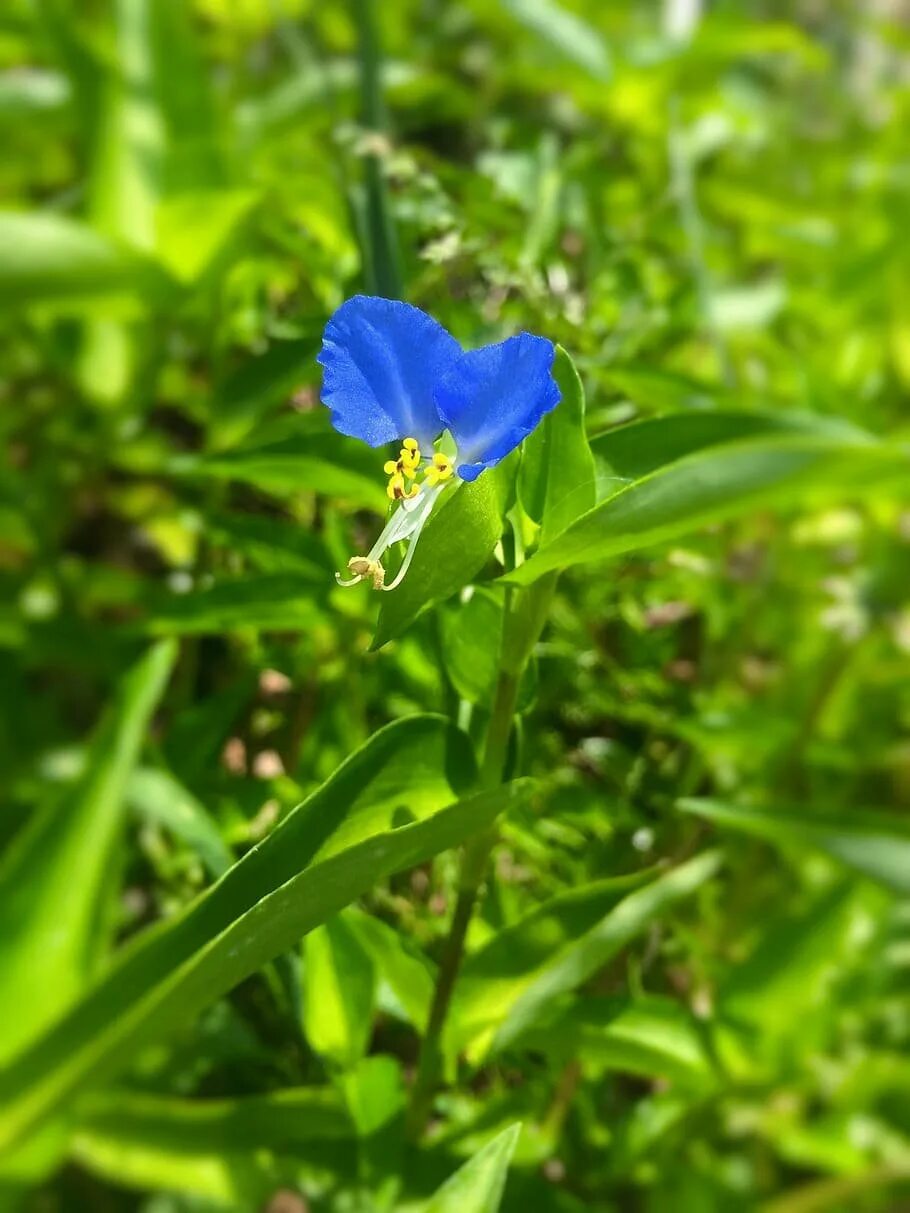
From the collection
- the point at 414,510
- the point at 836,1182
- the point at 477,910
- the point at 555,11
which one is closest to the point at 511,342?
the point at 414,510

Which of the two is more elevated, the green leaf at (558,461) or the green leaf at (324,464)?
the green leaf at (558,461)

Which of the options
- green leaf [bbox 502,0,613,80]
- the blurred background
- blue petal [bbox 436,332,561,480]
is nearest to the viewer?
blue petal [bbox 436,332,561,480]

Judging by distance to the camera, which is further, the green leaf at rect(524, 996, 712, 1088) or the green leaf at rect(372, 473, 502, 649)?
the green leaf at rect(524, 996, 712, 1088)

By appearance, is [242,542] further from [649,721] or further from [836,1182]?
[836,1182]

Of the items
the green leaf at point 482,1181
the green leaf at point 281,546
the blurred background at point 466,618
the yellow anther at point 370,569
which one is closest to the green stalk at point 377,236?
the blurred background at point 466,618

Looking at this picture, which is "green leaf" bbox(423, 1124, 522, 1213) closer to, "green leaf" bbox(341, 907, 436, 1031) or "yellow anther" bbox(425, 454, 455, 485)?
"green leaf" bbox(341, 907, 436, 1031)

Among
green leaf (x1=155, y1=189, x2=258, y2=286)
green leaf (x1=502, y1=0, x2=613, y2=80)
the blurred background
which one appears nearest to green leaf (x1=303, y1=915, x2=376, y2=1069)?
the blurred background

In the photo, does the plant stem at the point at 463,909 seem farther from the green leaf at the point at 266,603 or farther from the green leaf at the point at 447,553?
the green leaf at the point at 266,603
